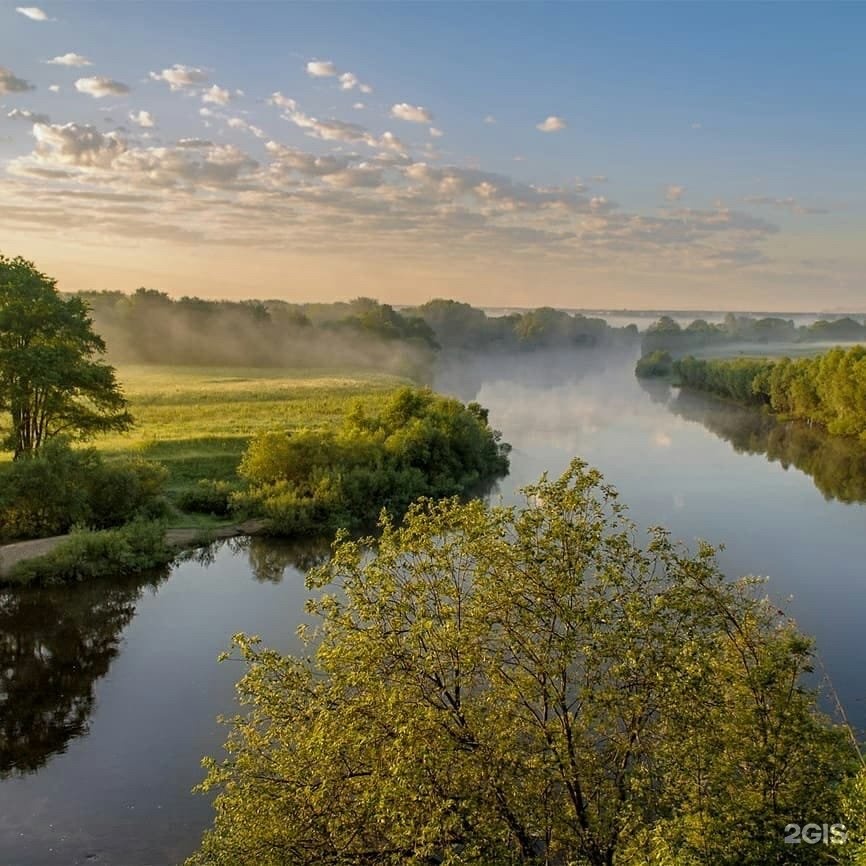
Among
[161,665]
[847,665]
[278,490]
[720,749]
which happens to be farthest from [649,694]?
[278,490]

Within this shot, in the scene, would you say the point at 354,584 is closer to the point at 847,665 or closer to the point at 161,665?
→ the point at 161,665

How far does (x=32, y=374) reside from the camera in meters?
39.0

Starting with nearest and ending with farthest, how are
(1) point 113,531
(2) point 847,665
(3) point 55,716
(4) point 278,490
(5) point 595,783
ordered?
(5) point 595,783
(3) point 55,716
(2) point 847,665
(1) point 113,531
(4) point 278,490

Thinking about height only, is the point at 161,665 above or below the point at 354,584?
below

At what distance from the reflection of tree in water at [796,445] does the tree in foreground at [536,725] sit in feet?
149

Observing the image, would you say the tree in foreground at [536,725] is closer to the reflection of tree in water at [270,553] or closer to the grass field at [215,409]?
the reflection of tree in water at [270,553]

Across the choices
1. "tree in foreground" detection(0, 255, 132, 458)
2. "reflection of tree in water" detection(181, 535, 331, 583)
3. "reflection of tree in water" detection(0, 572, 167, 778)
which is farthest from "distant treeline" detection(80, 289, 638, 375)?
"reflection of tree in water" detection(0, 572, 167, 778)

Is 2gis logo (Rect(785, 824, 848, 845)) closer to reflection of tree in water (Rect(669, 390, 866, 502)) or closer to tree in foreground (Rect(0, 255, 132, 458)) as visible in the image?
tree in foreground (Rect(0, 255, 132, 458))

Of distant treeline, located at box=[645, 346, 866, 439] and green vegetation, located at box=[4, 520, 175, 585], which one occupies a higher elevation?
distant treeline, located at box=[645, 346, 866, 439]

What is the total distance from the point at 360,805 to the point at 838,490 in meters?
52.0

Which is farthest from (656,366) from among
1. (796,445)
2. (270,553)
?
(270,553)

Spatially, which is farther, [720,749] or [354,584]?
[354,584]

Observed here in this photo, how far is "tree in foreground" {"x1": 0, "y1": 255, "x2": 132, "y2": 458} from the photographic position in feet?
127

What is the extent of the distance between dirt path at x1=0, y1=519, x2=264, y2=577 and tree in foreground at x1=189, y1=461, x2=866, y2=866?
970 inches
